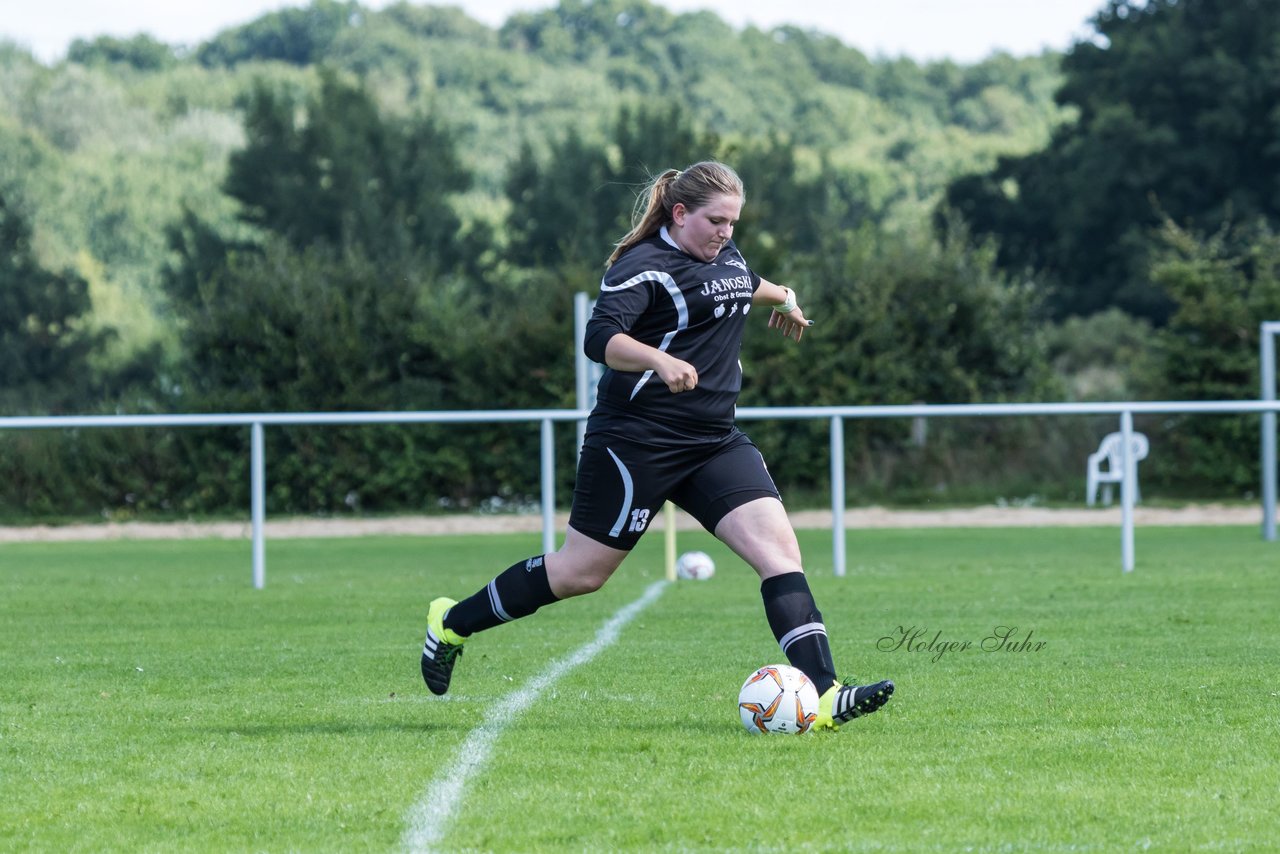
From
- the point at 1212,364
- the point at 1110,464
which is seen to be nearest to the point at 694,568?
the point at 1110,464

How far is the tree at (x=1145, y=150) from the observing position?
38.1 metres

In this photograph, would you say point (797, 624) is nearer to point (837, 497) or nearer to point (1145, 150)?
point (837, 497)

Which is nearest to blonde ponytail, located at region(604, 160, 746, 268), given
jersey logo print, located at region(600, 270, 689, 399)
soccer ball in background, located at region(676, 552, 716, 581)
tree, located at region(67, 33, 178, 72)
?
jersey logo print, located at region(600, 270, 689, 399)

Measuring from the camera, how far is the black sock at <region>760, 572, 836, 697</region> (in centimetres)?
564

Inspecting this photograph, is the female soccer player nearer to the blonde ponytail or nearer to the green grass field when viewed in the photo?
the blonde ponytail

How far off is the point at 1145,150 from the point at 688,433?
3613 cm

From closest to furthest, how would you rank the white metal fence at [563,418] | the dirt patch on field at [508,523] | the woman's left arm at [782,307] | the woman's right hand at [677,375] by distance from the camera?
the woman's right hand at [677,375] < the woman's left arm at [782,307] < the white metal fence at [563,418] < the dirt patch on field at [508,523]

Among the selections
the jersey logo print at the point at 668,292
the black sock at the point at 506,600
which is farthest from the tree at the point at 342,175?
the jersey logo print at the point at 668,292

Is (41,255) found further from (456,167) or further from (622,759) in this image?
(622,759)

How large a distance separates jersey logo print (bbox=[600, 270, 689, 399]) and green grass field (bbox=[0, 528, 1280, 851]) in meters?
1.18

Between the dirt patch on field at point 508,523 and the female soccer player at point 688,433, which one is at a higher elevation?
the female soccer player at point 688,433

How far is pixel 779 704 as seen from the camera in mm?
5469

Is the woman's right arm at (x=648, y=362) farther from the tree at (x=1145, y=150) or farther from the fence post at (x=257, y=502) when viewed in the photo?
the tree at (x=1145, y=150)

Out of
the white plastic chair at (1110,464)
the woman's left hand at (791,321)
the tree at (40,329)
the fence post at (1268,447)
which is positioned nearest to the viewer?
the woman's left hand at (791,321)
